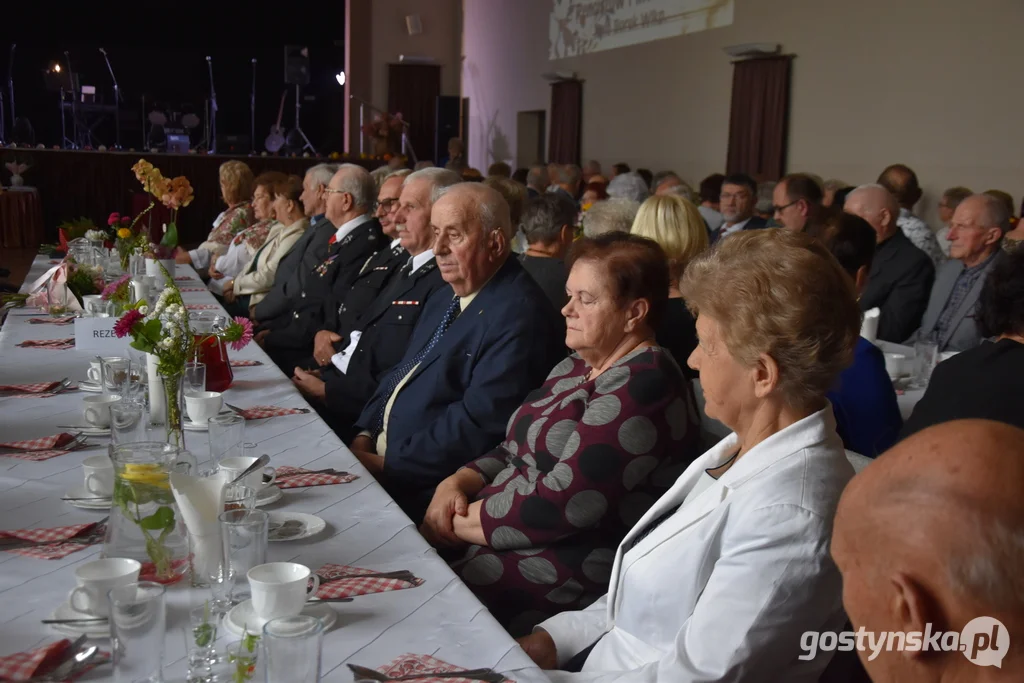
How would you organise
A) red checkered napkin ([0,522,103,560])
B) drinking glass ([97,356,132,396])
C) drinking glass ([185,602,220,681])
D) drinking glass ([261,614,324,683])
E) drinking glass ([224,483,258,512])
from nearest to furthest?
drinking glass ([261,614,324,683]) → drinking glass ([185,602,220,681]) → drinking glass ([224,483,258,512]) → red checkered napkin ([0,522,103,560]) → drinking glass ([97,356,132,396])

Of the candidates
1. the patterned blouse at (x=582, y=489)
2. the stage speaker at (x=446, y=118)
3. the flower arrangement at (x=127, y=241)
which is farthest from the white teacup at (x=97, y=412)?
the stage speaker at (x=446, y=118)

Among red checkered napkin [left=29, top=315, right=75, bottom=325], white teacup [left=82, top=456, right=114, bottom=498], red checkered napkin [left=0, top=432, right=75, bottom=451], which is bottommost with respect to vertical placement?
red checkered napkin [left=29, top=315, right=75, bottom=325]

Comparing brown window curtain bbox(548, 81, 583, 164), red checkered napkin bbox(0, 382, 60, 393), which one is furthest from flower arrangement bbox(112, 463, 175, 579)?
brown window curtain bbox(548, 81, 583, 164)

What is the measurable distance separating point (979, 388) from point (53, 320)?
359 centimetres

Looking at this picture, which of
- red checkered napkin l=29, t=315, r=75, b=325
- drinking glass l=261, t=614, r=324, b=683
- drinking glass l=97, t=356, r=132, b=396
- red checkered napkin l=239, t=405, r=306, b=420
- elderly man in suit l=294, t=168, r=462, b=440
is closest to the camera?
drinking glass l=261, t=614, r=324, b=683

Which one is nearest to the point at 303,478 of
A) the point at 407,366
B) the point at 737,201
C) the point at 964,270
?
the point at 407,366

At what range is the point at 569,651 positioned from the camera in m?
1.89

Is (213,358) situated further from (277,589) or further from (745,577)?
(745,577)

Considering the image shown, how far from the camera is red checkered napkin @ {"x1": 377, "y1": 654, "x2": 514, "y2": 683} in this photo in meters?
1.29

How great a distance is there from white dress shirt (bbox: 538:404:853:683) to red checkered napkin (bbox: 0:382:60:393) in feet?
6.45

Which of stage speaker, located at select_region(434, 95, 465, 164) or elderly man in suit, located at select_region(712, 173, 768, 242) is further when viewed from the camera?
stage speaker, located at select_region(434, 95, 465, 164)

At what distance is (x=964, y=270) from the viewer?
201 inches

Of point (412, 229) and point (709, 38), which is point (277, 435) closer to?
point (412, 229)

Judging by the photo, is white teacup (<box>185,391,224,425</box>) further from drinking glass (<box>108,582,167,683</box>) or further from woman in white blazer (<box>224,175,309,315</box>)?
woman in white blazer (<box>224,175,309,315</box>)
